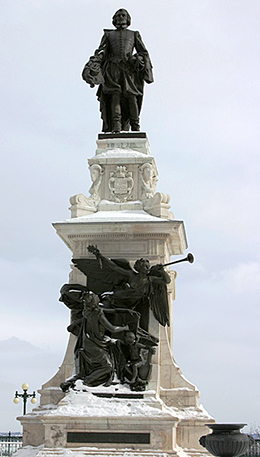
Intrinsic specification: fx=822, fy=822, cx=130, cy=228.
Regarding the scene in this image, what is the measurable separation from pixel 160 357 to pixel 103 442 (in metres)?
2.34

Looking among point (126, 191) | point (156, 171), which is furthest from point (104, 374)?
point (156, 171)

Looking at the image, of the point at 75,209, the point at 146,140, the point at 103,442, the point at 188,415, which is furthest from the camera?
the point at 146,140

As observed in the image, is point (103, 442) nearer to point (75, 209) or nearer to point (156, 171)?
point (75, 209)

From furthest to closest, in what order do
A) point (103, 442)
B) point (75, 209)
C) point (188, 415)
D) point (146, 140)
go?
point (146, 140) → point (75, 209) → point (188, 415) → point (103, 442)

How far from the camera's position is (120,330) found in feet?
50.1

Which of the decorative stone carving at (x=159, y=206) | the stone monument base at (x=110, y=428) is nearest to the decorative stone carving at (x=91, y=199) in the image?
the decorative stone carving at (x=159, y=206)

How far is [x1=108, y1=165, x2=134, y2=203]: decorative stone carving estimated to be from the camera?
1738 cm

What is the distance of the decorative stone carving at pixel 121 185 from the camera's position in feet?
57.0

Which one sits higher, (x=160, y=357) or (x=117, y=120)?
(x=117, y=120)

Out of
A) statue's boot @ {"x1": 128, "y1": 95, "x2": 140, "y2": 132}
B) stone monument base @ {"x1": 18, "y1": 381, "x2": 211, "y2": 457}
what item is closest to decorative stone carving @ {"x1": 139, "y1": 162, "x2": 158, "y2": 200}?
statue's boot @ {"x1": 128, "y1": 95, "x2": 140, "y2": 132}

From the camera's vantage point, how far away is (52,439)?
47.7ft

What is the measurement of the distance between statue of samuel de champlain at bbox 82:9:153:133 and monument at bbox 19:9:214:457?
0.82 m

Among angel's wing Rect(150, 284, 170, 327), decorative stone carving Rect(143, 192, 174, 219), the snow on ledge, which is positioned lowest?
angel's wing Rect(150, 284, 170, 327)

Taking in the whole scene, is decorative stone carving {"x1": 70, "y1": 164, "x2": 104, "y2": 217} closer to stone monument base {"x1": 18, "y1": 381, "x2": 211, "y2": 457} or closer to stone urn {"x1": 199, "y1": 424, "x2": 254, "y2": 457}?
stone monument base {"x1": 18, "y1": 381, "x2": 211, "y2": 457}
